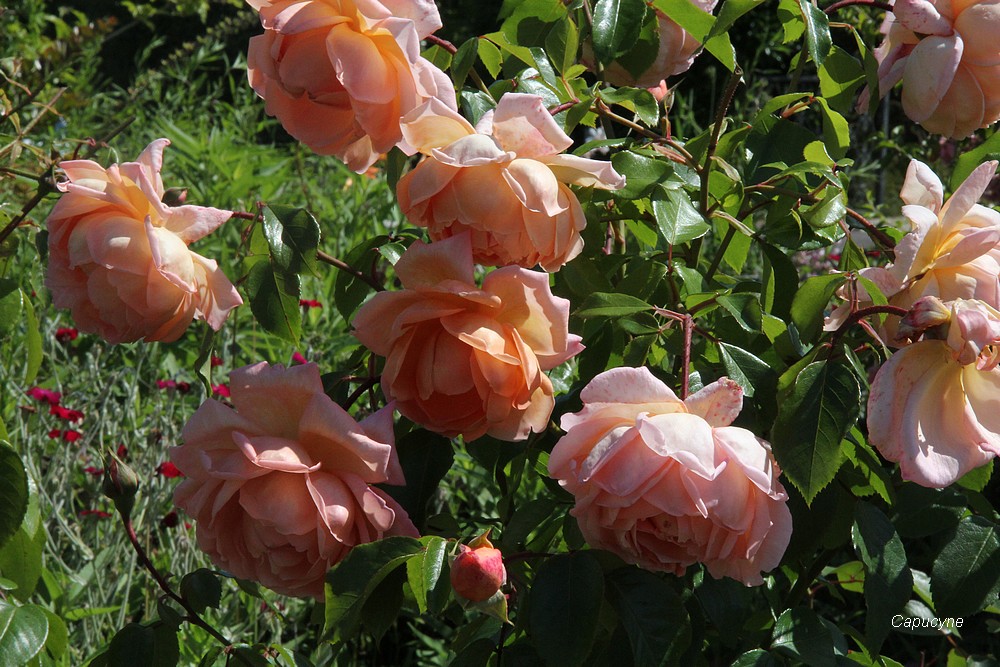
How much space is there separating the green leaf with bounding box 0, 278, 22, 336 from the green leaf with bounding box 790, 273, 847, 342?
0.78 meters

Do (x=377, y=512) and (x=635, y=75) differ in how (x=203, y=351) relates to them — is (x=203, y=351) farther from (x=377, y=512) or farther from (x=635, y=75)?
(x=635, y=75)

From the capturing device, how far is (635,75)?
40.5 inches

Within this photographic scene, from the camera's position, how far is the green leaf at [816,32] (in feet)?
2.92

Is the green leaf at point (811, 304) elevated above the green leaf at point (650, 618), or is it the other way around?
the green leaf at point (811, 304)

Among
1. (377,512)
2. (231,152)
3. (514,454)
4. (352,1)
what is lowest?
(231,152)

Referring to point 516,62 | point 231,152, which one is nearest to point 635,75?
point 516,62

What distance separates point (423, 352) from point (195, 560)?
1445 mm

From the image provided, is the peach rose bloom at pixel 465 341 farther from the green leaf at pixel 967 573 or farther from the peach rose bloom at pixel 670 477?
the green leaf at pixel 967 573

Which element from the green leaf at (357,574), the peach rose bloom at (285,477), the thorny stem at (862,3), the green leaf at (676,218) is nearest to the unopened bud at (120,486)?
the peach rose bloom at (285,477)

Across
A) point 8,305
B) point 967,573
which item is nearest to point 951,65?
point 967,573

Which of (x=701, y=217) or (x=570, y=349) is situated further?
(x=701, y=217)

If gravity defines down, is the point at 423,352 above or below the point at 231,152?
above

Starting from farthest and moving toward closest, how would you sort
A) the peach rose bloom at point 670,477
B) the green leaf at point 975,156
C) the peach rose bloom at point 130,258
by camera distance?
the green leaf at point 975,156, the peach rose bloom at point 130,258, the peach rose bloom at point 670,477

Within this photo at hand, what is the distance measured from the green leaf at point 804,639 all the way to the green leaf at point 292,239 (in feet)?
1.82
